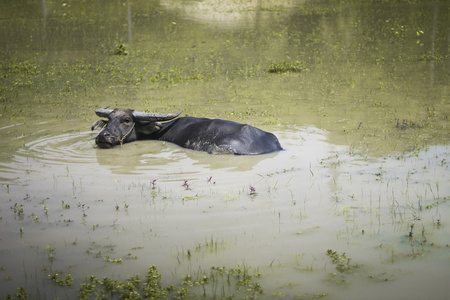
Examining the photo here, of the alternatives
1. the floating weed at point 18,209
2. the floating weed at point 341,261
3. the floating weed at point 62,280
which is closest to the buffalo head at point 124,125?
the floating weed at point 18,209

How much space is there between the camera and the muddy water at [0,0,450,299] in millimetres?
4203

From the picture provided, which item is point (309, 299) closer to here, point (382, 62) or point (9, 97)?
point (9, 97)

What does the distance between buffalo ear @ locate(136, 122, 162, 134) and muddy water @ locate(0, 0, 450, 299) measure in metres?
0.43

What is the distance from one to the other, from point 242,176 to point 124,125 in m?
2.67

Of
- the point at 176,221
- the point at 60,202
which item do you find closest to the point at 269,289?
the point at 176,221

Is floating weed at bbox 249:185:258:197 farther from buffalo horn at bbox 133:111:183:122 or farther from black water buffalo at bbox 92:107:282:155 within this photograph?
buffalo horn at bbox 133:111:183:122

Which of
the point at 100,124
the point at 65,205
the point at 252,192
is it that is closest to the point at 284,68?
the point at 100,124

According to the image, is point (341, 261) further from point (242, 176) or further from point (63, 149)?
point (63, 149)

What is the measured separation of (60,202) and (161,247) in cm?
169

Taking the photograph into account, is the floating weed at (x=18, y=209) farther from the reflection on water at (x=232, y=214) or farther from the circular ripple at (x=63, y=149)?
the circular ripple at (x=63, y=149)

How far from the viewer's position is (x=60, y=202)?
5734mm

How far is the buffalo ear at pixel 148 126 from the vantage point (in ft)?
28.0

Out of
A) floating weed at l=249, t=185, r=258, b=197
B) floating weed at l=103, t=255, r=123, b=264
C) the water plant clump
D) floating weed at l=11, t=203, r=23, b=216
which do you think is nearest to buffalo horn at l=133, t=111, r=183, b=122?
floating weed at l=249, t=185, r=258, b=197

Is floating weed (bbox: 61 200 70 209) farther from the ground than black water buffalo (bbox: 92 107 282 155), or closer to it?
closer to it
